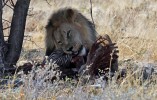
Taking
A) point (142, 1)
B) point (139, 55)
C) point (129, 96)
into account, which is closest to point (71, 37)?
point (129, 96)

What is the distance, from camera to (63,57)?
5207 millimetres

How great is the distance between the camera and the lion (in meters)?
5.22

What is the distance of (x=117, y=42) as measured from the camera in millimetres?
8266

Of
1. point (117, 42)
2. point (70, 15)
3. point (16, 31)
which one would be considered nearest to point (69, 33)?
point (70, 15)

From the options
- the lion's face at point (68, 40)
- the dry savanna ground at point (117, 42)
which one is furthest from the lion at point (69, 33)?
the dry savanna ground at point (117, 42)

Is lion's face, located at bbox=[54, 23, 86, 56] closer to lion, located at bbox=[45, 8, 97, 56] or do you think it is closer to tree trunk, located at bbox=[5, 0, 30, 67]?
lion, located at bbox=[45, 8, 97, 56]

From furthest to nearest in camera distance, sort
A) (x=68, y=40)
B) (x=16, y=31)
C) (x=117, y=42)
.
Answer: (x=117, y=42) → (x=16, y=31) → (x=68, y=40)

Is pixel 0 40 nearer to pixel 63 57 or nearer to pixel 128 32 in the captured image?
pixel 63 57

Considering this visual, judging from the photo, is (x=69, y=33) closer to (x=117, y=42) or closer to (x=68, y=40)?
(x=68, y=40)

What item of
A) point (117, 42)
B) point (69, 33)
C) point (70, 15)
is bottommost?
Answer: point (117, 42)

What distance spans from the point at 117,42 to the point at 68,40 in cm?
313

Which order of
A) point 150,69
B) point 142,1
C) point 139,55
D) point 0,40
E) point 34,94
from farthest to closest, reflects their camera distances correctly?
point 142,1
point 139,55
point 0,40
point 150,69
point 34,94

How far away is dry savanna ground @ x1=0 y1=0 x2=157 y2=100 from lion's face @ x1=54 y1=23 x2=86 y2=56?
0.58 m

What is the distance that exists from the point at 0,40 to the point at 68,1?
11.2 metres
